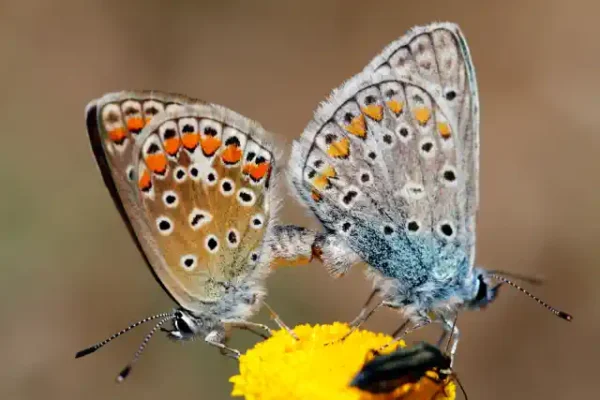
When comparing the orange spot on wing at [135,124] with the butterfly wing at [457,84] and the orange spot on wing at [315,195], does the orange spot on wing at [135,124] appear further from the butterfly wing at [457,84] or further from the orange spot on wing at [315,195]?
the butterfly wing at [457,84]

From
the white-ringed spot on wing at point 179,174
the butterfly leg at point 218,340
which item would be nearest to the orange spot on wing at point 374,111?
the white-ringed spot on wing at point 179,174

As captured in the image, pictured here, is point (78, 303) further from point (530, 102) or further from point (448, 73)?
point (530, 102)

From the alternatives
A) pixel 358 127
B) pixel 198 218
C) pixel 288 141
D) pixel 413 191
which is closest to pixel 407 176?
pixel 413 191

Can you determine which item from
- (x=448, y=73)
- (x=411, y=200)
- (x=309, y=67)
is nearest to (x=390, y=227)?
(x=411, y=200)

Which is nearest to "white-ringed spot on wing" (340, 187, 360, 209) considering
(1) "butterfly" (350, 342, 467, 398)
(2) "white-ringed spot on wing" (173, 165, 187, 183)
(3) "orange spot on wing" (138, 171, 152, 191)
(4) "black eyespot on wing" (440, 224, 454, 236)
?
(4) "black eyespot on wing" (440, 224, 454, 236)

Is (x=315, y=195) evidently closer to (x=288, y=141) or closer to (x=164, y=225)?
(x=164, y=225)

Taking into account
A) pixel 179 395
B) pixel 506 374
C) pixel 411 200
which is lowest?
pixel 506 374
